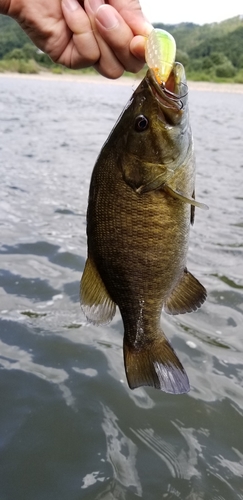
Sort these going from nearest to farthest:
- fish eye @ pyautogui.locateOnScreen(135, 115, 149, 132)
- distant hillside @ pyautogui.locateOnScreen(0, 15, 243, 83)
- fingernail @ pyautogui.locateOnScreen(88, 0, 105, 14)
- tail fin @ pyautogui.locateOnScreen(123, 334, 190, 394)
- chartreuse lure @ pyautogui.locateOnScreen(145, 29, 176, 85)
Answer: chartreuse lure @ pyautogui.locateOnScreen(145, 29, 176, 85)
fish eye @ pyautogui.locateOnScreen(135, 115, 149, 132)
tail fin @ pyautogui.locateOnScreen(123, 334, 190, 394)
fingernail @ pyautogui.locateOnScreen(88, 0, 105, 14)
distant hillside @ pyautogui.locateOnScreen(0, 15, 243, 83)

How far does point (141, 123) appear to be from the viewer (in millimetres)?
2018

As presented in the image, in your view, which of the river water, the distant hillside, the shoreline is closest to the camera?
the river water

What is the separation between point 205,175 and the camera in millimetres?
11477

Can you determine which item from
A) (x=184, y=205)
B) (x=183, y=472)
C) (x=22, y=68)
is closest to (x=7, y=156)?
(x=183, y=472)

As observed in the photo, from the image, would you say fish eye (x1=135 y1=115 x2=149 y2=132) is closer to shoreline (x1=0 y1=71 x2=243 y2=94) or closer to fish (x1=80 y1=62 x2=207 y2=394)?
fish (x1=80 y1=62 x2=207 y2=394)

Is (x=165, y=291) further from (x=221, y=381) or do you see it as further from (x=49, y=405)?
(x=221, y=381)

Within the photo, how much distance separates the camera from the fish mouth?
194 cm

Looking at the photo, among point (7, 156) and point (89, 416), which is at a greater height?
point (89, 416)

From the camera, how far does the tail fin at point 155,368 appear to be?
2320mm

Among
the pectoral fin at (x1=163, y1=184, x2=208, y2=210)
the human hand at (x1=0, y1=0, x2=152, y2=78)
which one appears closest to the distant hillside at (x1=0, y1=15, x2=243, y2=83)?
the human hand at (x1=0, y1=0, x2=152, y2=78)

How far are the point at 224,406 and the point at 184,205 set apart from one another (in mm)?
2311

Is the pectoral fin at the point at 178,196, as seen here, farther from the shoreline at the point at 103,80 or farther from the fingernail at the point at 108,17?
the shoreline at the point at 103,80

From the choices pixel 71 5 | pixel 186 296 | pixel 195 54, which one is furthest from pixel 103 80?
pixel 186 296

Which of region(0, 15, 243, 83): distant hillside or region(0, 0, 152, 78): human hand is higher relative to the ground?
region(0, 0, 152, 78): human hand
